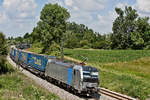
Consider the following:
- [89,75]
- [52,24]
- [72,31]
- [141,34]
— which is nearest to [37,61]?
Result: [89,75]

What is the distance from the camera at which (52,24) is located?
65812 millimetres

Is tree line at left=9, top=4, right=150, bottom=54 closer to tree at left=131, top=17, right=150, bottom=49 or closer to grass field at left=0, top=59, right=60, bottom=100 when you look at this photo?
tree at left=131, top=17, right=150, bottom=49

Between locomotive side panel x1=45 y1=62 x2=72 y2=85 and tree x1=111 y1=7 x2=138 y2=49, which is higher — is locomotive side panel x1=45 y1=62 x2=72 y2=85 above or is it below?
below

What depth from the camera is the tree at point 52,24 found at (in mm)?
63688

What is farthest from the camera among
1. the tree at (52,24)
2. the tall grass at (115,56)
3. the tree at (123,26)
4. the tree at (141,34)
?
the tree at (123,26)

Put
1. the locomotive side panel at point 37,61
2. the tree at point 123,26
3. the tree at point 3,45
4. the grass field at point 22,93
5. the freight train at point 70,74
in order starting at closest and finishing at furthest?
the grass field at point 22,93
the freight train at point 70,74
the tree at point 3,45
the locomotive side panel at point 37,61
the tree at point 123,26

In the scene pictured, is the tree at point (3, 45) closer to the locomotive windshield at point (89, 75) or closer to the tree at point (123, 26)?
the locomotive windshield at point (89, 75)

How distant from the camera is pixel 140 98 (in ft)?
69.7

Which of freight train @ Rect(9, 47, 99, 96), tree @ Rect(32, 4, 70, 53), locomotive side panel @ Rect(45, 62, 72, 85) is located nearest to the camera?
freight train @ Rect(9, 47, 99, 96)

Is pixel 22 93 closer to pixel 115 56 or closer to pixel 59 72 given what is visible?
pixel 59 72

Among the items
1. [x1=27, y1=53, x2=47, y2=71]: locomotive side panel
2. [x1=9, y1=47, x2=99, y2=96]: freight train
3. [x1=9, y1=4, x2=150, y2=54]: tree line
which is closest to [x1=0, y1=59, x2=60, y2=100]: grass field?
[x1=9, y1=47, x2=99, y2=96]: freight train

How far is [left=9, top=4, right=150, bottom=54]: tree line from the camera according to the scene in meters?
63.8

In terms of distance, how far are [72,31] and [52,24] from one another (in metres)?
26.5

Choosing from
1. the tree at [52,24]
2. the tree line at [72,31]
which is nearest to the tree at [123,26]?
the tree line at [72,31]
